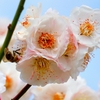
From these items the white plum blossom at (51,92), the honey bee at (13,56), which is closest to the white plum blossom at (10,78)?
the white plum blossom at (51,92)

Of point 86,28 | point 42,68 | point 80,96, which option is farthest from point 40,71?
point 80,96

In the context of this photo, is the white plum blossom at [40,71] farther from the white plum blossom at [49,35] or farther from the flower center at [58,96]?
the flower center at [58,96]

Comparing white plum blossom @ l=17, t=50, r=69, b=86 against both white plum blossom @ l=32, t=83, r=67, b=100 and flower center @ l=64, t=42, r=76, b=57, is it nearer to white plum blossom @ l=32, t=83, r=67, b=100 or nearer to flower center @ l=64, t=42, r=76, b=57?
flower center @ l=64, t=42, r=76, b=57

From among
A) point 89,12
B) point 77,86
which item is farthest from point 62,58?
point 77,86

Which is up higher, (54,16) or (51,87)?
(54,16)

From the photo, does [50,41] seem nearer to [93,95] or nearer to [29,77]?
[29,77]

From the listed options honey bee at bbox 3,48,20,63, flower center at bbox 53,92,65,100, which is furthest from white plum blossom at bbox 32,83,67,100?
honey bee at bbox 3,48,20,63

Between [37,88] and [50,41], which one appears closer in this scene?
[50,41]
